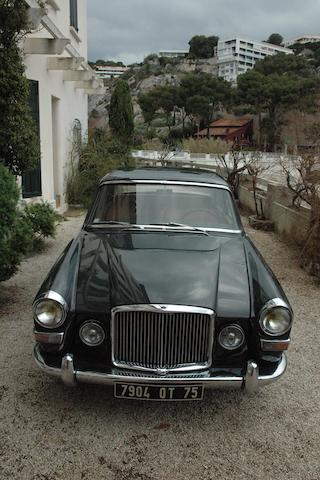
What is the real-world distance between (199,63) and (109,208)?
128 meters

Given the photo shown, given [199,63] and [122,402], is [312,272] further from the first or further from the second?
[199,63]

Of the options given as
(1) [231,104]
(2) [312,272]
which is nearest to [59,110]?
(2) [312,272]

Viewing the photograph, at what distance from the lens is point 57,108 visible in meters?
11.4

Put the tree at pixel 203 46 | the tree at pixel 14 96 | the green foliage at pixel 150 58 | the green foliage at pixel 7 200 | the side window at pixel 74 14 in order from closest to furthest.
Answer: the green foliage at pixel 7 200 < the tree at pixel 14 96 < the side window at pixel 74 14 < the green foliage at pixel 150 58 < the tree at pixel 203 46

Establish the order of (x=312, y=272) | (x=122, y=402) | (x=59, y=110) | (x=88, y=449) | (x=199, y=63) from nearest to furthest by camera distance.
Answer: (x=88, y=449) < (x=122, y=402) < (x=312, y=272) < (x=59, y=110) < (x=199, y=63)

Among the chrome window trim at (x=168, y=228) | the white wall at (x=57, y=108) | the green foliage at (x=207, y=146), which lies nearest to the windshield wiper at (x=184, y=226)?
the chrome window trim at (x=168, y=228)

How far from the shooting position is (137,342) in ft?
9.80

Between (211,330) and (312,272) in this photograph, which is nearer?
(211,330)

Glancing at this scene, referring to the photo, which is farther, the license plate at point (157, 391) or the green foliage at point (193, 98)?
the green foliage at point (193, 98)

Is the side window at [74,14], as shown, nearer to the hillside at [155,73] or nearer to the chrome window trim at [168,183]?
the chrome window trim at [168,183]

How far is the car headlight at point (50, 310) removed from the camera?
3.04 m

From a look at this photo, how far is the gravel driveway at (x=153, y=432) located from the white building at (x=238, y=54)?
364ft

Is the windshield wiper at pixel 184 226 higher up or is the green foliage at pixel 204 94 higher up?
the green foliage at pixel 204 94

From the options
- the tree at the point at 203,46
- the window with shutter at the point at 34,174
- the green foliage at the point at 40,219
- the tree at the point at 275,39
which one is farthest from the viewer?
the tree at the point at 275,39
